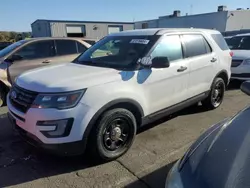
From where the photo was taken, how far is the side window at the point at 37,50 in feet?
21.7

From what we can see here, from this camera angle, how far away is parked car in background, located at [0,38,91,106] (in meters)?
6.20

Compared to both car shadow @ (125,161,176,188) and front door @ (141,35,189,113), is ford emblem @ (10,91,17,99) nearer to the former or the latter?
front door @ (141,35,189,113)

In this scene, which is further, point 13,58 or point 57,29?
Answer: point 57,29

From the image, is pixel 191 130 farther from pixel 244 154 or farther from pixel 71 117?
pixel 244 154

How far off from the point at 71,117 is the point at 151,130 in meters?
1.97

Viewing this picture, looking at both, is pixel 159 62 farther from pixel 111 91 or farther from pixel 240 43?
pixel 240 43

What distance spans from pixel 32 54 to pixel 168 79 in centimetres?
427

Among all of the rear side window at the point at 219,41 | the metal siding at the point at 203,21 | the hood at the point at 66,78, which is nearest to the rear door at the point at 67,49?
the hood at the point at 66,78

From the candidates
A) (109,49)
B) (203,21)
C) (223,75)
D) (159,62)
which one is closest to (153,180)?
(159,62)

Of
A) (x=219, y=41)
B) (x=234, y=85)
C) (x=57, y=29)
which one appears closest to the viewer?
(x=219, y=41)

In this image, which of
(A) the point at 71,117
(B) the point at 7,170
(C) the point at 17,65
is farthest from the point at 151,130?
(C) the point at 17,65

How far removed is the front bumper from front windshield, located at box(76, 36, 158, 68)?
1.03 meters

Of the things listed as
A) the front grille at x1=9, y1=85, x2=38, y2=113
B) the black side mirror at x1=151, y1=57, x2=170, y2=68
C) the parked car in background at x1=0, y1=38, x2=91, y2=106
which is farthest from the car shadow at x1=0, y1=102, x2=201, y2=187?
the parked car in background at x1=0, y1=38, x2=91, y2=106

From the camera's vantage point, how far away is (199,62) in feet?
15.4
